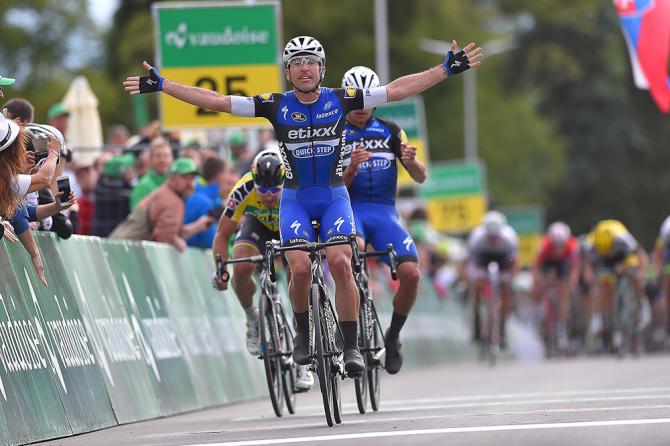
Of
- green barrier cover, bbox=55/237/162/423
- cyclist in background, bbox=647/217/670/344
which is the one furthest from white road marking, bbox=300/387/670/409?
cyclist in background, bbox=647/217/670/344

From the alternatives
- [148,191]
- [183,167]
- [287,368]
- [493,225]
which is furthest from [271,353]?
[493,225]

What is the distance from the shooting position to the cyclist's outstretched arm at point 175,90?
12.1 meters

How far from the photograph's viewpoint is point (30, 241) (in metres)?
12.6

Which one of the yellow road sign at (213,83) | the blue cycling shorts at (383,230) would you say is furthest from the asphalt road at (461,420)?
the yellow road sign at (213,83)

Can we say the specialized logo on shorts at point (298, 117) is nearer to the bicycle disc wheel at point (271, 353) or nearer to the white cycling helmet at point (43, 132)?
the white cycling helmet at point (43, 132)

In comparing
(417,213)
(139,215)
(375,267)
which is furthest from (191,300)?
(417,213)

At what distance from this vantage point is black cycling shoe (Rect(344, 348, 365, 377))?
40.7ft

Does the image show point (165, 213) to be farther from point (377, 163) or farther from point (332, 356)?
point (332, 356)

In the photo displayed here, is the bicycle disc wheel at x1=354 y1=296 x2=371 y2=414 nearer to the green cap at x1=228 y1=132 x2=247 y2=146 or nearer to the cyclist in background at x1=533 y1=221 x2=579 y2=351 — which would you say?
the green cap at x1=228 y1=132 x2=247 y2=146

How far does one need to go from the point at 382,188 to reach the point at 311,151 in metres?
2.40

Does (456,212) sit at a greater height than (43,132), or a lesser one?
lesser

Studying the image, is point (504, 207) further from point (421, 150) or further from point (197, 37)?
point (197, 37)

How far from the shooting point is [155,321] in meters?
15.5

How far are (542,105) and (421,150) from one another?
130 ft
